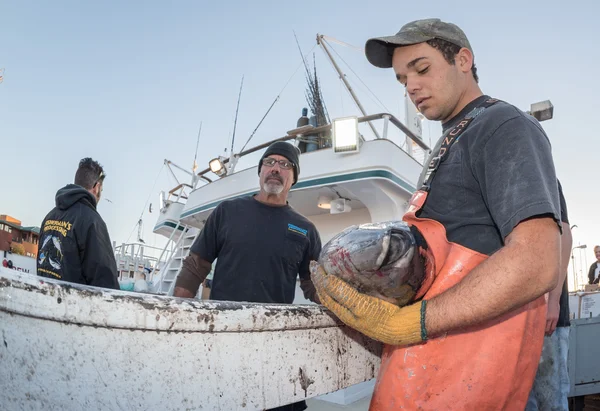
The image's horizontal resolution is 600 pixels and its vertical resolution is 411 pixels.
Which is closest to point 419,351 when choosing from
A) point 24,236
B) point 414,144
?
point 414,144

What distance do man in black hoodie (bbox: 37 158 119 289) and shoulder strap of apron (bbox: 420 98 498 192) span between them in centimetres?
244

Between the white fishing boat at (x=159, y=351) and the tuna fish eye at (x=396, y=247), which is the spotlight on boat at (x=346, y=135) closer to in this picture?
the white fishing boat at (x=159, y=351)

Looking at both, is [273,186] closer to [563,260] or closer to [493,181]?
[563,260]

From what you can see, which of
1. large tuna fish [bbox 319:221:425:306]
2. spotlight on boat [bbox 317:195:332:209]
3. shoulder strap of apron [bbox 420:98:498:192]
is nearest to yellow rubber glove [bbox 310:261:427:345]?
large tuna fish [bbox 319:221:425:306]

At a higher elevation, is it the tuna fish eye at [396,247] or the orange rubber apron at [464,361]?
the tuna fish eye at [396,247]

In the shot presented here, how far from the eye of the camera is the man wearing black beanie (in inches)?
97.1

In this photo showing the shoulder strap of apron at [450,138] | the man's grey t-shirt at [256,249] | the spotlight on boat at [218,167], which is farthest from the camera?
the spotlight on boat at [218,167]

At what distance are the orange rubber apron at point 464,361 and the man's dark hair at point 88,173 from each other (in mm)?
2906

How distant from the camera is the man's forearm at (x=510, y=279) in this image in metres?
0.88

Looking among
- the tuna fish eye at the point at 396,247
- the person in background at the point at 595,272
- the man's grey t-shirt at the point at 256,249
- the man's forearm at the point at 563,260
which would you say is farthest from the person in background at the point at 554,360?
the person in background at the point at 595,272

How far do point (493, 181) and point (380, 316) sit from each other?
444mm

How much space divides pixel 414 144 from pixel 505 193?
5.95 meters

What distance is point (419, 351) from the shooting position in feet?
3.39

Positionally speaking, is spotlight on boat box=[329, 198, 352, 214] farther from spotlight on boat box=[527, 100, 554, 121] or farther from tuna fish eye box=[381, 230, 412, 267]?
tuna fish eye box=[381, 230, 412, 267]
